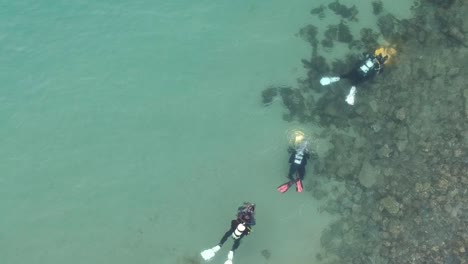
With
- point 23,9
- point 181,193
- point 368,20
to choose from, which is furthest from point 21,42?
point 368,20

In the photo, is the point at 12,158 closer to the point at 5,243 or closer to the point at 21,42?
the point at 5,243

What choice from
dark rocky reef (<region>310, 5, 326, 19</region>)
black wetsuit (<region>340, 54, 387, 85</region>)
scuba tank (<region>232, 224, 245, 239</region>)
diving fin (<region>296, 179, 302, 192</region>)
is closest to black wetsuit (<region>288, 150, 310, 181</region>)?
diving fin (<region>296, 179, 302, 192</region>)

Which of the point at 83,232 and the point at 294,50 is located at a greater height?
the point at 294,50

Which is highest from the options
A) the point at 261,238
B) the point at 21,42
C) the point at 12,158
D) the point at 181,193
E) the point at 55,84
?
the point at 21,42

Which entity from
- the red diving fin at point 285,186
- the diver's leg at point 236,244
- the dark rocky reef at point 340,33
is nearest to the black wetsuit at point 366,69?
the dark rocky reef at point 340,33

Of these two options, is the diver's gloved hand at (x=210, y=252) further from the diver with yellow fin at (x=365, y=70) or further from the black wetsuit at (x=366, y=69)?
the black wetsuit at (x=366, y=69)

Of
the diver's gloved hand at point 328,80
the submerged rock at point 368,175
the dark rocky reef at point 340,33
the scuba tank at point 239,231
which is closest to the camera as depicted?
the scuba tank at point 239,231

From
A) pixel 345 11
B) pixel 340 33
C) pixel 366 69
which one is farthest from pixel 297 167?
pixel 345 11
